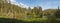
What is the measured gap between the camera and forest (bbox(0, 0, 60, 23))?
7.71 meters

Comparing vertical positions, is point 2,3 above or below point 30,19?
above

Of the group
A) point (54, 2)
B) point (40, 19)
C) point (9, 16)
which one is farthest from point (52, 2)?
point (9, 16)

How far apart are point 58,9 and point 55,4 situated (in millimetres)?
306

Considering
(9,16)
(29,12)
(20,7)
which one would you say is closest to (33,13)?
(29,12)

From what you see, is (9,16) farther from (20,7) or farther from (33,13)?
(33,13)

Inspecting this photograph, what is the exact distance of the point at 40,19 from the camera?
777 centimetres

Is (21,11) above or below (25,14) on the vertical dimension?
above

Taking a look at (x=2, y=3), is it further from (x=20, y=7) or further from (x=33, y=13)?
(x=33, y=13)

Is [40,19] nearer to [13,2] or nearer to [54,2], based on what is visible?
[54,2]

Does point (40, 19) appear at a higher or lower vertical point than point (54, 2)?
lower

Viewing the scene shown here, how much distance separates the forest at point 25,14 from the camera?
771 cm

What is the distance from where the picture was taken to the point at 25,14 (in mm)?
7875

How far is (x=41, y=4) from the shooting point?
7.95 meters

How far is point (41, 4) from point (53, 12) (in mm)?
749
